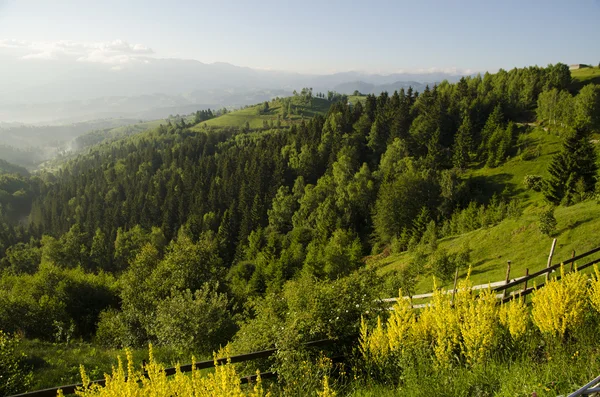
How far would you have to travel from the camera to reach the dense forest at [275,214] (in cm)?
2608

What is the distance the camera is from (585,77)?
11881 cm

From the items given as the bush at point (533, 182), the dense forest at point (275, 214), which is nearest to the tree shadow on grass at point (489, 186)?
the dense forest at point (275, 214)

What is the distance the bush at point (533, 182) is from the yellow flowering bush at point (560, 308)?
70.0 metres

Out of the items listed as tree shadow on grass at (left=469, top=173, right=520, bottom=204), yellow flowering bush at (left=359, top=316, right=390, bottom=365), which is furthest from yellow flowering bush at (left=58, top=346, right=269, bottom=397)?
tree shadow on grass at (left=469, top=173, right=520, bottom=204)

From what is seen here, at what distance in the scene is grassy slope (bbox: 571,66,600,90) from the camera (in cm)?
11253

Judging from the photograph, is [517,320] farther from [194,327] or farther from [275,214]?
[275,214]

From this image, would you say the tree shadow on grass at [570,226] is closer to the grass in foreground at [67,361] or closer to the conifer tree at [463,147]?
the grass in foreground at [67,361]

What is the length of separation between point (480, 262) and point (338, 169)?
60.9 metres

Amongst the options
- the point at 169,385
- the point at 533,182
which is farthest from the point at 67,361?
the point at 533,182

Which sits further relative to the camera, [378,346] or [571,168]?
[571,168]

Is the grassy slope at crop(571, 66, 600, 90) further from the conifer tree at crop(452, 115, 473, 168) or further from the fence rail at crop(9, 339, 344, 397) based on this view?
the fence rail at crop(9, 339, 344, 397)

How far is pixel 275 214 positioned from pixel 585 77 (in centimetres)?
12051

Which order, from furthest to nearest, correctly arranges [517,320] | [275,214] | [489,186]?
[275,214] < [489,186] < [517,320]

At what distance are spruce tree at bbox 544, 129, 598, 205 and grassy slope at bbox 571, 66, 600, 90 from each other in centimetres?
7679
